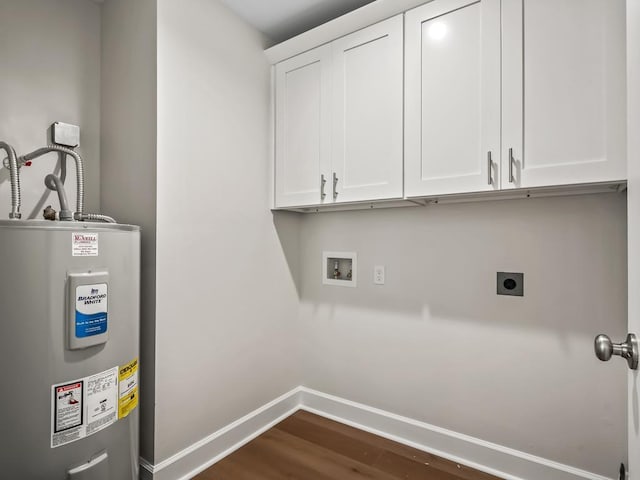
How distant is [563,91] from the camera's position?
1.28m

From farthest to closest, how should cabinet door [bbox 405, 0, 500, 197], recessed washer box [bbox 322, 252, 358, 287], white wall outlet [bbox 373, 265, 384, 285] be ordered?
recessed washer box [bbox 322, 252, 358, 287] < white wall outlet [bbox 373, 265, 384, 285] < cabinet door [bbox 405, 0, 500, 197]

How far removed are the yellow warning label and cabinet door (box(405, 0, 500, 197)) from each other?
1450mm

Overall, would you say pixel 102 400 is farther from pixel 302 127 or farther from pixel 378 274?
pixel 302 127

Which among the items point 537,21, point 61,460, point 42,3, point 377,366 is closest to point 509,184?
point 537,21

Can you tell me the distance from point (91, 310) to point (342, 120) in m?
1.45

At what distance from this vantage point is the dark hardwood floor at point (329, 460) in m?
1.64

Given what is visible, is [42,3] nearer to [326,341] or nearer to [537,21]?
[537,21]

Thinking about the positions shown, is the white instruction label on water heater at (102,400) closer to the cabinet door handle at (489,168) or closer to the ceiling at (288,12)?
the cabinet door handle at (489,168)

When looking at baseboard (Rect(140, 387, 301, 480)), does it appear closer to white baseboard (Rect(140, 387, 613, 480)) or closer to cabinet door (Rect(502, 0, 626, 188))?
white baseboard (Rect(140, 387, 613, 480))

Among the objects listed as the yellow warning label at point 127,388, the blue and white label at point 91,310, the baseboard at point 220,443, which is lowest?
the baseboard at point 220,443

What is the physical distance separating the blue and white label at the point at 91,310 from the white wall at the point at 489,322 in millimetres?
1316

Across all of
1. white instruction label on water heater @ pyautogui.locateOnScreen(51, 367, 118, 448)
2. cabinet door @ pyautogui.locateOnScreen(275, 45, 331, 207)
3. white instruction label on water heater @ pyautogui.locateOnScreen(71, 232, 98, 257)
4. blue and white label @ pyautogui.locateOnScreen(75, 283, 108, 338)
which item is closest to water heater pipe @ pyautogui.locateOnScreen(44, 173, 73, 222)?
white instruction label on water heater @ pyautogui.locateOnScreen(71, 232, 98, 257)

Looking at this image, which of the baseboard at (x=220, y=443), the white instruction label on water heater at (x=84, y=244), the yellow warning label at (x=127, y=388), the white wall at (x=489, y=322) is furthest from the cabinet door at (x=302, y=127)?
the baseboard at (x=220, y=443)

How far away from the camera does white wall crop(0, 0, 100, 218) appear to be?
1.51 meters
